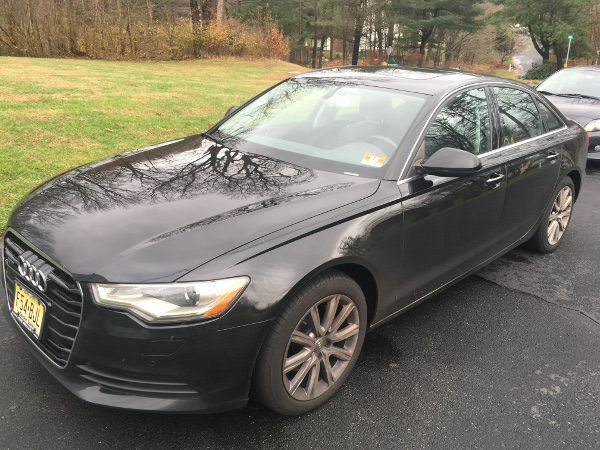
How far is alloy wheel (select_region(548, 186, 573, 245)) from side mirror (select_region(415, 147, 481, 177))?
2036mm

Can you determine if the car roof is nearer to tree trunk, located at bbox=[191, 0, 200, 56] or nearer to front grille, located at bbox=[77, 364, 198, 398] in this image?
front grille, located at bbox=[77, 364, 198, 398]

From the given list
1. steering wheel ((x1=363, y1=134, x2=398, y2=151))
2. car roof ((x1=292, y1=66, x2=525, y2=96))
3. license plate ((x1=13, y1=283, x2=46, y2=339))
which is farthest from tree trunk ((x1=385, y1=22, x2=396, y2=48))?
license plate ((x1=13, y1=283, x2=46, y2=339))

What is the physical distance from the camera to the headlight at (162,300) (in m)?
1.96

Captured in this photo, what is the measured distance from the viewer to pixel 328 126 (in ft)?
10.8

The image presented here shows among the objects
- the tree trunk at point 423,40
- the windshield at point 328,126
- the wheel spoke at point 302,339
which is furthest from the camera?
the tree trunk at point 423,40

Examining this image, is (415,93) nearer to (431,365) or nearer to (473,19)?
(431,365)

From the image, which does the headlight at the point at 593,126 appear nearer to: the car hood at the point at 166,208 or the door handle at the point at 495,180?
the door handle at the point at 495,180

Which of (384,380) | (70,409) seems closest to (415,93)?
(384,380)

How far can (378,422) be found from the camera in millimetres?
2449

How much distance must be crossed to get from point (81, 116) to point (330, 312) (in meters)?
8.30

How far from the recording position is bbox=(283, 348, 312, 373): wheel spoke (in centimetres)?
228

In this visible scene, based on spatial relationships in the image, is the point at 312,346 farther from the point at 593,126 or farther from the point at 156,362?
the point at 593,126

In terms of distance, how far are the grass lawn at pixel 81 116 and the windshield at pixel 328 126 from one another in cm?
255

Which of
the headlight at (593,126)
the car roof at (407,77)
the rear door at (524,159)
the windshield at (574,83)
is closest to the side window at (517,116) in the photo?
the rear door at (524,159)
